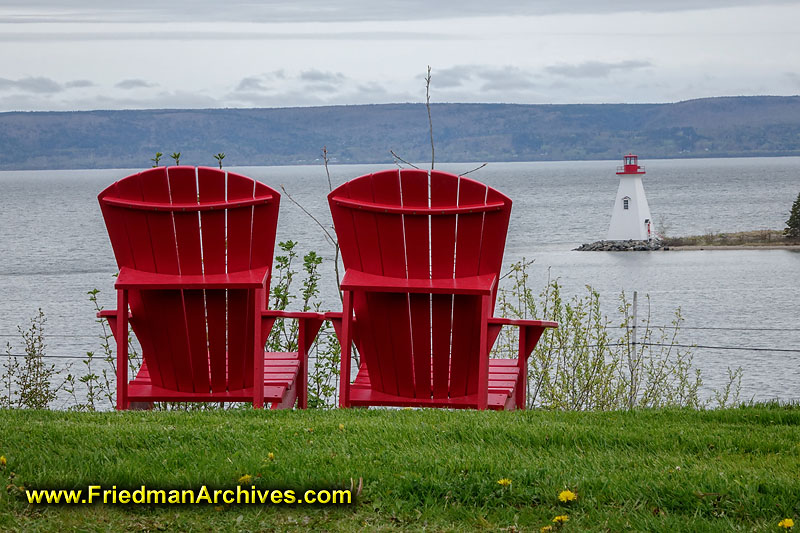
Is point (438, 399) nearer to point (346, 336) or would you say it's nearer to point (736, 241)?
point (346, 336)

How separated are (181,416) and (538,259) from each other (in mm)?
43142

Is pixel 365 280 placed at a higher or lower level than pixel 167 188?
lower

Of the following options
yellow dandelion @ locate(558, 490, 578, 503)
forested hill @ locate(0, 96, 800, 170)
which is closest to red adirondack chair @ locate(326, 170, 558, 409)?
yellow dandelion @ locate(558, 490, 578, 503)

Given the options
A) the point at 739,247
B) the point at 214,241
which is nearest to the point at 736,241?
the point at 739,247

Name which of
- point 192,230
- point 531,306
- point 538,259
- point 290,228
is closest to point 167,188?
point 192,230

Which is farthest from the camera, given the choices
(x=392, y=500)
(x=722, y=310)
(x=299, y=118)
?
(x=299, y=118)

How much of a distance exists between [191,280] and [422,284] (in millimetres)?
973

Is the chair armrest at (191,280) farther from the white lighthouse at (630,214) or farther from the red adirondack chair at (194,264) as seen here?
the white lighthouse at (630,214)

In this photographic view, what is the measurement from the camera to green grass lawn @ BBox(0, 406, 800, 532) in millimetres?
2617

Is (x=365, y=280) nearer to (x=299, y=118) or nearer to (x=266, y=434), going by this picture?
(x=266, y=434)

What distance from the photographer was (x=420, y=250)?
13.7ft

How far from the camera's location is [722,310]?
28.3 meters

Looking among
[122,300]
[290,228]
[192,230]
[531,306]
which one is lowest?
[290,228]

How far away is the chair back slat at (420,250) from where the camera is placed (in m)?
4.12
